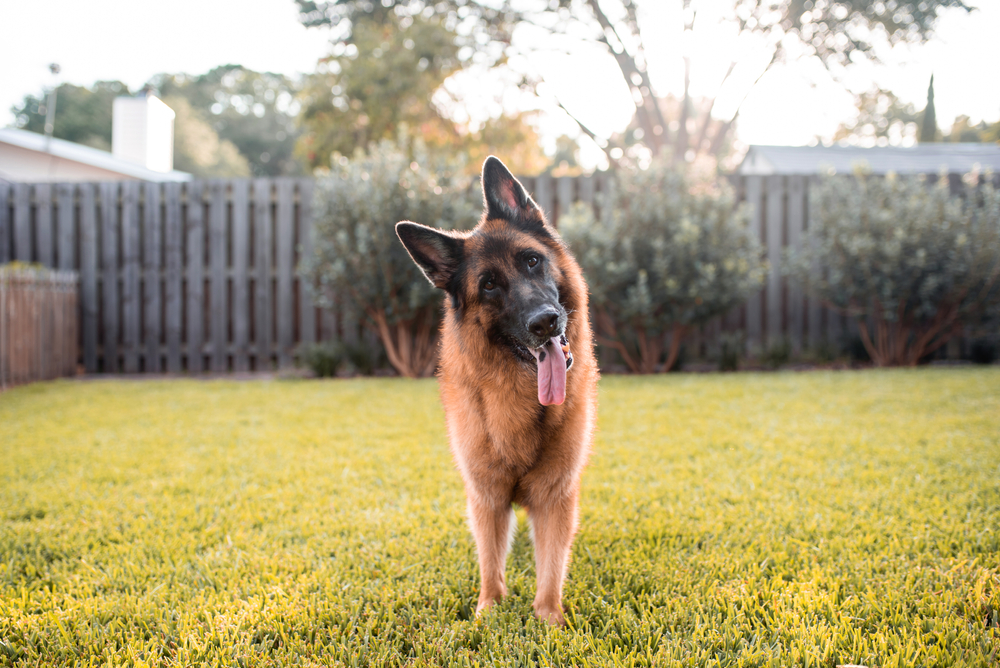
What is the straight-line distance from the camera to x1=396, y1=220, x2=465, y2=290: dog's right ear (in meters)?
2.17

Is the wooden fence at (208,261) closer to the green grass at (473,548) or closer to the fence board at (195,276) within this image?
the fence board at (195,276)

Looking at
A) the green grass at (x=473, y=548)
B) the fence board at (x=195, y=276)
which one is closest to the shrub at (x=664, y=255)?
the green grass at (x=473, y=548)

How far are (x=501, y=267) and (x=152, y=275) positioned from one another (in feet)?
29.3

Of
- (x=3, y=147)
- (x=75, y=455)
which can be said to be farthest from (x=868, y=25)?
(x=3, y=147)

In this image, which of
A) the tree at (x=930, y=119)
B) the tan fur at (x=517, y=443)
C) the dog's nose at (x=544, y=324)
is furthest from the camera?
the tree at (x=930, y=119)

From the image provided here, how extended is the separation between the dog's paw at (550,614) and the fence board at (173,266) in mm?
8764

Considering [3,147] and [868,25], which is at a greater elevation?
[868,25]

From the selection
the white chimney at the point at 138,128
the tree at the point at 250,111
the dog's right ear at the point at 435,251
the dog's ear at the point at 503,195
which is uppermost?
the tree at the point at 250,111

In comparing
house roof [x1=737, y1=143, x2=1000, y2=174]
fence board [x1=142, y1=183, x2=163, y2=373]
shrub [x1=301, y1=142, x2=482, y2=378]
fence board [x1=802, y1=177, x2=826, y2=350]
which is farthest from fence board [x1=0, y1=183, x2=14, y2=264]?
house roof [x1=737, y1=143, x2=1000, y2=174]

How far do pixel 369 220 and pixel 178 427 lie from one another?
3.54m

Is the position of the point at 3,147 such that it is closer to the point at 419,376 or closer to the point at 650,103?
the point at 419,376

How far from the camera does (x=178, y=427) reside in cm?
520

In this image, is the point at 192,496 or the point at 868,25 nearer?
the point at 192,496

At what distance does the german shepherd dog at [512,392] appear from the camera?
2.10 meters
